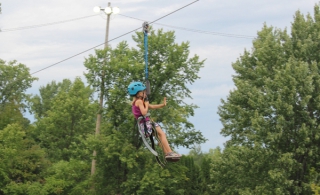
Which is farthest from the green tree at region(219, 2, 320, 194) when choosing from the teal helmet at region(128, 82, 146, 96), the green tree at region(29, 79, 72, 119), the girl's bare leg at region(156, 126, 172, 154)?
the green tree at region(29, 79, 72, 119)

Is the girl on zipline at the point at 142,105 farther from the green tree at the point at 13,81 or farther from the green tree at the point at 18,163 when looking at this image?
the green tree at the point at 13,81

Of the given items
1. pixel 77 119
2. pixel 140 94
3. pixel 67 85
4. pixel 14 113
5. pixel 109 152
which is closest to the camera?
pixel 140 94

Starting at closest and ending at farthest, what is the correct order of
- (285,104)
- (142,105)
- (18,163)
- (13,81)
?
(142,105)
(285,104)
(18,163)
(13,81)

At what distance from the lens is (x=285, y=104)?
1227 inches

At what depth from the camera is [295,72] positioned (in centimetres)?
3105

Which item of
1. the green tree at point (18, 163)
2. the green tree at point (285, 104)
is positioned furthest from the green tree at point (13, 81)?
the green tree at point (285, 104)

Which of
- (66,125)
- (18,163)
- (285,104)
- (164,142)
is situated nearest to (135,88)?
(164,142)

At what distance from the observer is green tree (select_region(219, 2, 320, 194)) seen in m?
31.0

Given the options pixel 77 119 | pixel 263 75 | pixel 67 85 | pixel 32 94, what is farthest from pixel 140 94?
pixel 67 85

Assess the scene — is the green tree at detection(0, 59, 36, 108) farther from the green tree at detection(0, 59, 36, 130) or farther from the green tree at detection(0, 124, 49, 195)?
the green tree at detection(0, 124, 49, 195)

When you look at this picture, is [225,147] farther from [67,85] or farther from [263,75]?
[67,85]

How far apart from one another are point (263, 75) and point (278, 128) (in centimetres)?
394

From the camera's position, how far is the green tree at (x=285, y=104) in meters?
31.0

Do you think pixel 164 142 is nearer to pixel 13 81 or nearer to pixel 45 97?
pixel 13 81
